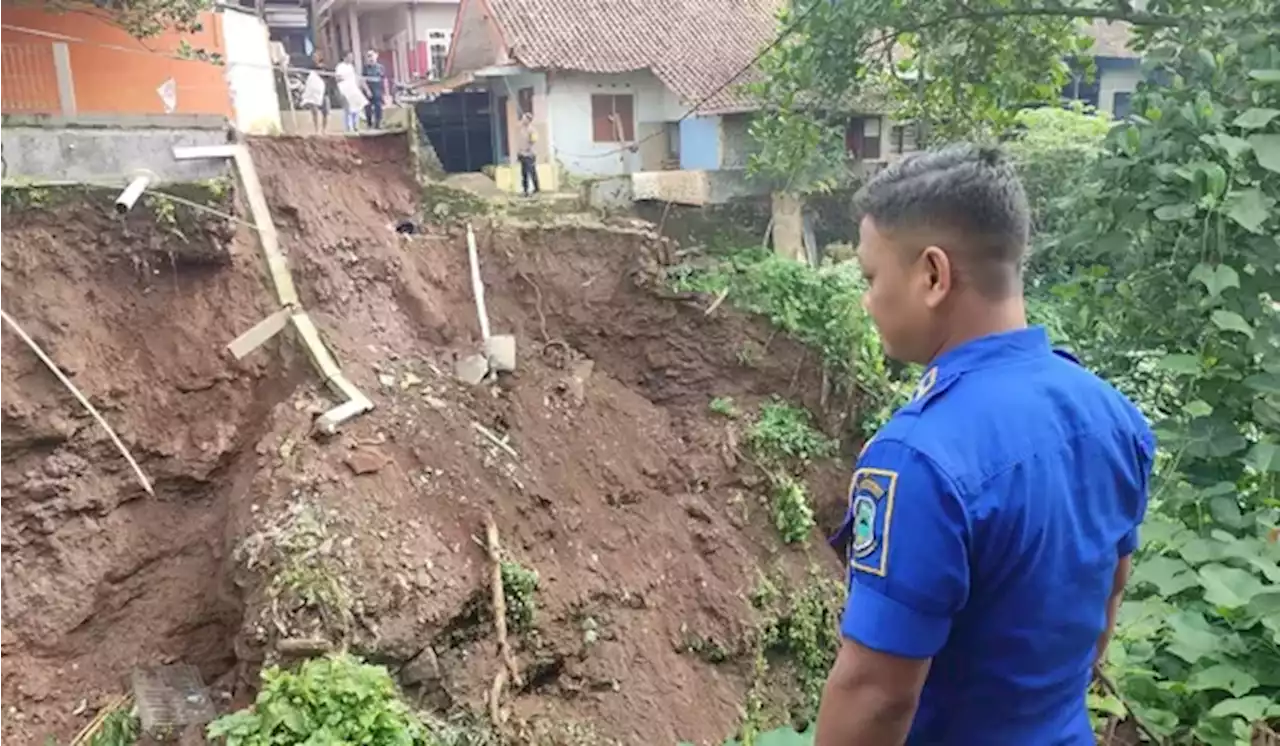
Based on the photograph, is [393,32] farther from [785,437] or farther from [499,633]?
[499,633]

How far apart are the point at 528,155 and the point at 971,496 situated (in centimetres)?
1488

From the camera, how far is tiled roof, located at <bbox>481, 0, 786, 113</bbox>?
1633 cm

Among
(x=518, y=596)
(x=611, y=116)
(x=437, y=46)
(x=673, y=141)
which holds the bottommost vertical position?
(x=518, y=596)

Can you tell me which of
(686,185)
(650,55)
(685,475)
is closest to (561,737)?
(685,475)

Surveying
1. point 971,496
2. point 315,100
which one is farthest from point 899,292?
point 315,100

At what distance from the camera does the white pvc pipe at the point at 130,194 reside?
5.76 meters

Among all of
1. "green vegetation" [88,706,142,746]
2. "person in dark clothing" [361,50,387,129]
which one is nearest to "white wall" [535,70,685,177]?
"person in dark clothing" [361,50,387,129]

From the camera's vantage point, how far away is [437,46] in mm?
22594

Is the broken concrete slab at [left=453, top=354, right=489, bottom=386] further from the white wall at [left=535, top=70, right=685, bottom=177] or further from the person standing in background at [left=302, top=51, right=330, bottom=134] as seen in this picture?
the white wall at [left=535, top=70, right=685, bottom=177]

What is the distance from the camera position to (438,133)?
19688 millimetres

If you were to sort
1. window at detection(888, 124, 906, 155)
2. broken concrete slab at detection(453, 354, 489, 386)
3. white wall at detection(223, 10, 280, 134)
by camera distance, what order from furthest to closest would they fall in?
window at detection(888, 124, 906, 155)
white wall at detection(223, 10, 280, 134)
broken concrete slab at detection(453, 354, 489, 386)

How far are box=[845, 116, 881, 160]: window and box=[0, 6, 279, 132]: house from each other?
33.2 feet

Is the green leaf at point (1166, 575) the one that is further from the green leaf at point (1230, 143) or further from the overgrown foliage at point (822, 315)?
Result: the overgrown foliage at point (822, 315)

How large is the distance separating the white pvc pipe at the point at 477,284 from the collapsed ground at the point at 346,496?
118 millimetres
